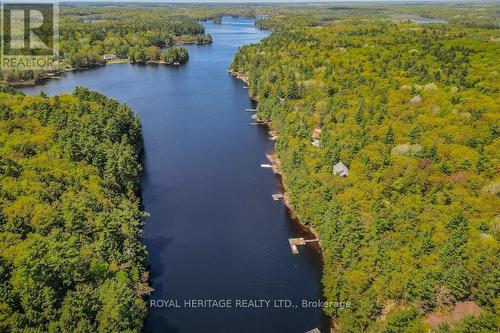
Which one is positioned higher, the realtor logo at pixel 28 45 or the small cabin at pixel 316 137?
the realtor logo at pixel 28 45

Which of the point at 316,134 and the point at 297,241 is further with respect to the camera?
the point at 316,134

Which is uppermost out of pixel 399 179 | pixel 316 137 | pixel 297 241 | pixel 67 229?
pixel 316 137

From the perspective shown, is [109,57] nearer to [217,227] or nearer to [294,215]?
[217,227]

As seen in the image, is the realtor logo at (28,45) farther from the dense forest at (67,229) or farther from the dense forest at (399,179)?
the dense forest at (399,179)

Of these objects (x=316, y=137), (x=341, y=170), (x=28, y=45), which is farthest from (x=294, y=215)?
(x=28, y=45)

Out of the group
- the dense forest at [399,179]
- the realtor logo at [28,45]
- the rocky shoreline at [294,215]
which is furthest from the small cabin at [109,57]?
the rocky shoreline at [294,215]
